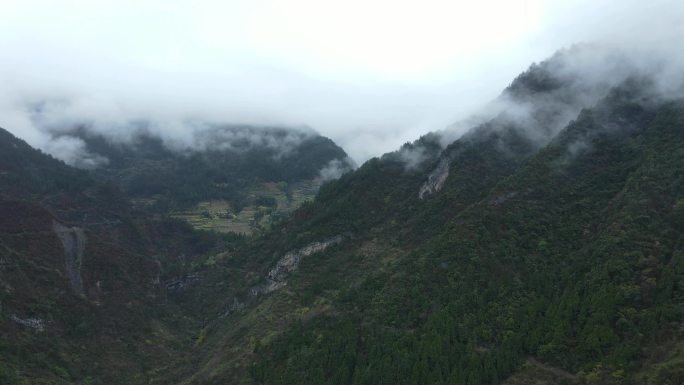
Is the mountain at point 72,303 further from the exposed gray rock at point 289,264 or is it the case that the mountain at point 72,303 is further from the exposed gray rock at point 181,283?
the exposed gray rock at point 289,264

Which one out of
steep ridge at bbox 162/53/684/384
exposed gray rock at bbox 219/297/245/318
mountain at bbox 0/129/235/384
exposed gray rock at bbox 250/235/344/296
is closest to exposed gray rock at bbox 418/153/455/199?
steep ridge at bbox 162/53/684/384

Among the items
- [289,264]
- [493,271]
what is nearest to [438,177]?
[289,264]

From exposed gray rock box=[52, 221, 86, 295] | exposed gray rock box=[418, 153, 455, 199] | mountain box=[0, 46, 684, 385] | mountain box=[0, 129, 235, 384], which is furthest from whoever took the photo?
exposed gray rock box=[418, 153, 455, 199]

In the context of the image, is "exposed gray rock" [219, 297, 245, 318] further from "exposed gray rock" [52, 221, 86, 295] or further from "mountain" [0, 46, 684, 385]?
"exposed gray rock" [52, 221, 86, 295]

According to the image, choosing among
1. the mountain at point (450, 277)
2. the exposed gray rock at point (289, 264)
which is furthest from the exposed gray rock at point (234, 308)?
the exposed gray rock at point (289, 264)

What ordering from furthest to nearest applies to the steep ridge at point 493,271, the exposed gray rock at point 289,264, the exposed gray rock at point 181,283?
1. the exposed gray rock at point 181,283
2. the exposed gray rock at point 289,264
3. the steep ridge at point 493,271

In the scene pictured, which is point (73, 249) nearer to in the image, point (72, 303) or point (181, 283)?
point (72, 303)
